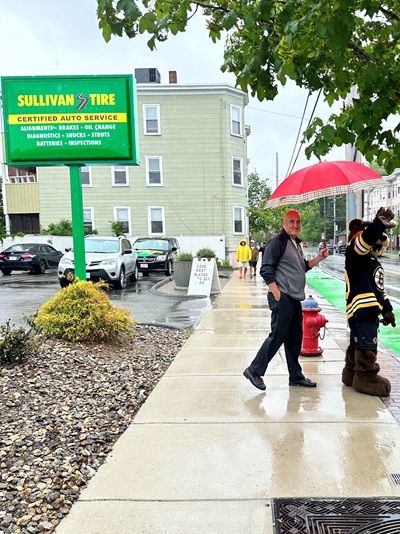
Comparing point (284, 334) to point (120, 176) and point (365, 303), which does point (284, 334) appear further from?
point (120, 176)

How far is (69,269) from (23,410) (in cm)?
893

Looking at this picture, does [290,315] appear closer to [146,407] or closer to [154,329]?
[146,407]

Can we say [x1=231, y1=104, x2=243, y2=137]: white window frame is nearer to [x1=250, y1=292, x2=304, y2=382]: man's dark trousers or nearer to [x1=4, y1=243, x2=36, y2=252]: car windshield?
[x1=4, y1=243, x2=36, y2=252]: car windshield

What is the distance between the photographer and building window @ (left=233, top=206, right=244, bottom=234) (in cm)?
2723

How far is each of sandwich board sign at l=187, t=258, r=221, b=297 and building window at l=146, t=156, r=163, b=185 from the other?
15.0m

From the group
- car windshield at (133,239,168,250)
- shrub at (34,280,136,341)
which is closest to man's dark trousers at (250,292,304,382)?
shrub at (34,280,136,341)

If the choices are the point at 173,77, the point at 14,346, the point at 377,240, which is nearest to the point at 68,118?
the point at 14,346

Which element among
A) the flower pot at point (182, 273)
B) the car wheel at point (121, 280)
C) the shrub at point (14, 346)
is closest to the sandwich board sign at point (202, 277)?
the flower pot at point (182, 273)

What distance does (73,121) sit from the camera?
24.9 feet

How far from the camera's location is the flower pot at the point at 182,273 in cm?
1305

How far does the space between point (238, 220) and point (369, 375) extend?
76.8ft

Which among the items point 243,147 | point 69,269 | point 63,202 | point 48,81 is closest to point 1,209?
point 63,202

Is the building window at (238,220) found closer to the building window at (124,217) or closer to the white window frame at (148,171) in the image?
the white window frame at (148,171)

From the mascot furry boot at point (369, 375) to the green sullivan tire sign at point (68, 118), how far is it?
17.6 feet
